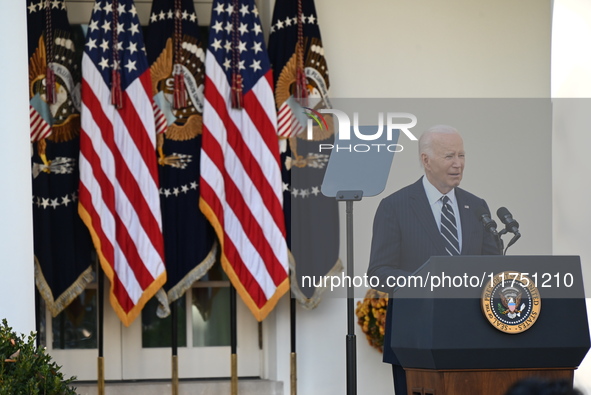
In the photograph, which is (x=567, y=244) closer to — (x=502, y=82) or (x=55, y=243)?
(x=502, y=82)

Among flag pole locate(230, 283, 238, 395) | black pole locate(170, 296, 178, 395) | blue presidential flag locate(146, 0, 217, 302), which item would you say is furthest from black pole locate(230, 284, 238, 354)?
black pole locate(170, 296, 178, 395)

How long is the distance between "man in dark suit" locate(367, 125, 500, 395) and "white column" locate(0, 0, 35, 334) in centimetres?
174

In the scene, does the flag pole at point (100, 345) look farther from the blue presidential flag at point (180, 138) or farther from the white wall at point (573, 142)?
the white wall at point (573, 142)

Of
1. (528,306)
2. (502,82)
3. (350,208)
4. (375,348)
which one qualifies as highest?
(502,82)

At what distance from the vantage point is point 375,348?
20.3 ft

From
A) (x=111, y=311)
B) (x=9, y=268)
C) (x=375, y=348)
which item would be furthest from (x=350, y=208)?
(x=111, y=311)

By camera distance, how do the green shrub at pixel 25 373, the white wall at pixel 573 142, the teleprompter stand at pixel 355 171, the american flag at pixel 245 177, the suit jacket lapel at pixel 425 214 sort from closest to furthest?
the green shrub at pixel 25 373 → the suit jacket lapel at pixel 425 214 → the teleprompter stand at pixel 355 171 → the white wall at pixel 573 142 → the american flag at pixel 245 177

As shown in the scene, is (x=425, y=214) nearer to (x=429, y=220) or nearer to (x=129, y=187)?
(x=429, y=220)

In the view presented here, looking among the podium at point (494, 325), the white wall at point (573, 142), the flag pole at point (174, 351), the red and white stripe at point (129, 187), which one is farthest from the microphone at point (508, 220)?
the flag pole at point (174, 351)

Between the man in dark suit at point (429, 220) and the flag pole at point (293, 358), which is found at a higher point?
the man in dark suit at point (429, 220)

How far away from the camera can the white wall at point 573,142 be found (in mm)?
4719

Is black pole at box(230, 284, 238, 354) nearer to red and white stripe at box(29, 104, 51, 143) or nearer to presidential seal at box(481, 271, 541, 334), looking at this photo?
red and white stripe at box(29, 104, 51, 143)

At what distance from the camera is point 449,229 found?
389 centimetres

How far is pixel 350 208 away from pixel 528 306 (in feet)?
3.71
